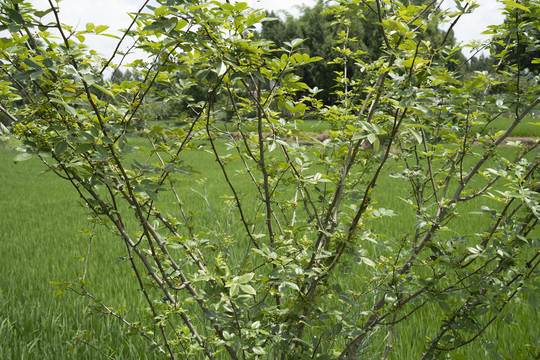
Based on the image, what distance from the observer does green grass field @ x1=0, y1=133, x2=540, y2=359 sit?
2.35m

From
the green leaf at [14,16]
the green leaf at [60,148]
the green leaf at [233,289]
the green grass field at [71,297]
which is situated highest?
the green leaf at [14,16]

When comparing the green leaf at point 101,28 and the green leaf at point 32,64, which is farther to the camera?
the green leaf at point 101,28

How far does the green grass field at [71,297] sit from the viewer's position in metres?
2.35

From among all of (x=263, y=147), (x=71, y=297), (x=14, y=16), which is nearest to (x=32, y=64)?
(x=14, y=16)

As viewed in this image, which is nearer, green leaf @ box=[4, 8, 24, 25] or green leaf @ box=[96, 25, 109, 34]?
green leaf @ box=[4, 8, 24, 25]

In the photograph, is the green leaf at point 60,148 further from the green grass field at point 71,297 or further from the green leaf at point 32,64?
the green grass field at point 71,297

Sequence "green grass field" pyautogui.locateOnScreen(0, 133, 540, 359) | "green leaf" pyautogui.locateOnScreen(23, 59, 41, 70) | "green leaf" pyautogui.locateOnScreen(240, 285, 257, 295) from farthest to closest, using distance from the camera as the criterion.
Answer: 1. "green grass field" pyautogui.locateOnScreen(0, 133, 540, 359)
2. "green leaf" pyautogui.locateOnScreen(240, 285, 257, 295)
3. "green leaf" pyautogui.locateOnScreen(23, 59, 41, 70)

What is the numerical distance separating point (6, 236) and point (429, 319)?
556 centimetres

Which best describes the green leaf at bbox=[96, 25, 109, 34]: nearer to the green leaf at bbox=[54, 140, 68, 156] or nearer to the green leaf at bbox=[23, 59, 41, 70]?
the green leaf at bbox=[23, 59, 41, 70]

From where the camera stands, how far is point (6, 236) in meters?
5.16

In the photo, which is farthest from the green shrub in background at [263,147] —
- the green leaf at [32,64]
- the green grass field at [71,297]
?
the green grass field at [71,297]

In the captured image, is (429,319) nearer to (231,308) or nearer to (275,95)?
(231,308)

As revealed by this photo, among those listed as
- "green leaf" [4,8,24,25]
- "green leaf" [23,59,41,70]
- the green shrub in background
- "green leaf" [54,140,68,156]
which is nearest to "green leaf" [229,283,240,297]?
the green shrub in background

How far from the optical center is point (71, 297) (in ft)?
10.6
